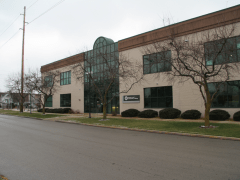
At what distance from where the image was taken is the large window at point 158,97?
2094 cm

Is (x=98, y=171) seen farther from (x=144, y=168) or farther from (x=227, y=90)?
(x=227, y=90)

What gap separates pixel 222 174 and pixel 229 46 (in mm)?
11354

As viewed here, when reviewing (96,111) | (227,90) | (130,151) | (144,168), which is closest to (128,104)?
(96,111)

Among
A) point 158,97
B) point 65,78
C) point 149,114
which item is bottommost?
point 149,114

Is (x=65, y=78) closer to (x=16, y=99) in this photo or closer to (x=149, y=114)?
(x=149, y=114)

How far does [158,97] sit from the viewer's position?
21688 mm

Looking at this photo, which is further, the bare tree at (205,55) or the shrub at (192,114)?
the shrub at (192,114)

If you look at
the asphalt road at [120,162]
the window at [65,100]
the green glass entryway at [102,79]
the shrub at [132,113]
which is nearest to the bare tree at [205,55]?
the asphalt road at [120,162]

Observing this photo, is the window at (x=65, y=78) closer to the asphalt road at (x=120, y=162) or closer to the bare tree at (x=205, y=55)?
the bare tree at (x=205, y=55)

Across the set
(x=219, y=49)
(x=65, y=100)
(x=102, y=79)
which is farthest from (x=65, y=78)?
(x=219, y=49)

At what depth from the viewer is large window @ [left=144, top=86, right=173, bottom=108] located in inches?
824

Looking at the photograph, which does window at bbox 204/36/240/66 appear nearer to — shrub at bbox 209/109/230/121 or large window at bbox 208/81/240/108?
large window at bbox 208/81/240/108

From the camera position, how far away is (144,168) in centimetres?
501

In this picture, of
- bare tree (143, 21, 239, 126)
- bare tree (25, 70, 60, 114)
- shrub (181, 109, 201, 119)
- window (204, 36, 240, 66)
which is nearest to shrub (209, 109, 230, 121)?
shrub (181, 109, 201, 119)
